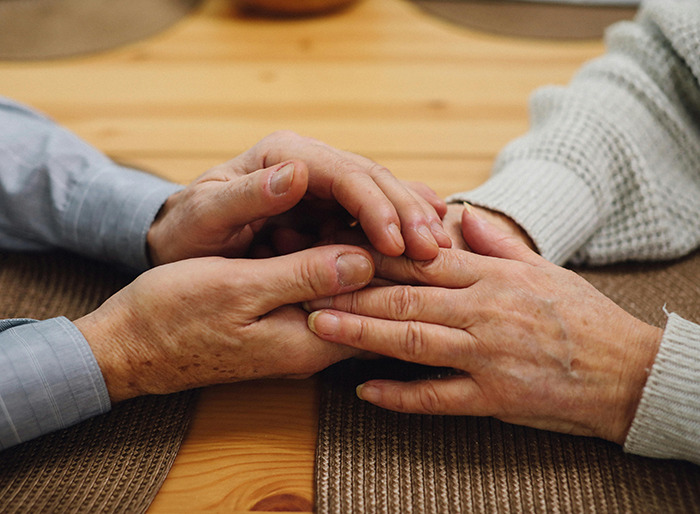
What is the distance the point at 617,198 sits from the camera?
804mm

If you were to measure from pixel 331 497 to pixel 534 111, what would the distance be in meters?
0.66

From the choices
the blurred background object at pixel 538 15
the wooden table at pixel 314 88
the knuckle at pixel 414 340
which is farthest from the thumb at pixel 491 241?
the blurred background object at pixel 538 15

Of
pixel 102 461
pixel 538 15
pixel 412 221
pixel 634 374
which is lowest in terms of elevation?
A: pixel 102 461

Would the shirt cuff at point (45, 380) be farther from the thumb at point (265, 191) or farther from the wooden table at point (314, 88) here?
the wooden table at point (314, 88)

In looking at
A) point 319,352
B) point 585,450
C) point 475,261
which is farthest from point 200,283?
point 585,450

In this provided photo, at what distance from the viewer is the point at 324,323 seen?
59cm

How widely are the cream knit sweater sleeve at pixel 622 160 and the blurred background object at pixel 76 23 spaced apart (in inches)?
42.7

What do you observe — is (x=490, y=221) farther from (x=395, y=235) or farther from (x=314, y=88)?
(x=314, y=88)

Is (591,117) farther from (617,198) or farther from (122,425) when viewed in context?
(122,425)

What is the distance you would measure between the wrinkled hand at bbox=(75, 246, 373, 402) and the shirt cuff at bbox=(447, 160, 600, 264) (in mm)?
235

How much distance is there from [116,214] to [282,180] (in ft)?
0.88

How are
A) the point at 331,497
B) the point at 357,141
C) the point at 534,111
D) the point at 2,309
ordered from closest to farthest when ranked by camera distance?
the point at 331,497 → the point at 2,309 → the point at 534,111 → the point at 357,141

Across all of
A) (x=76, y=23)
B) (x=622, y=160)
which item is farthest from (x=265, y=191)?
(x=76, y=23)

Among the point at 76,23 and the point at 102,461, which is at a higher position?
the point at 76,23
